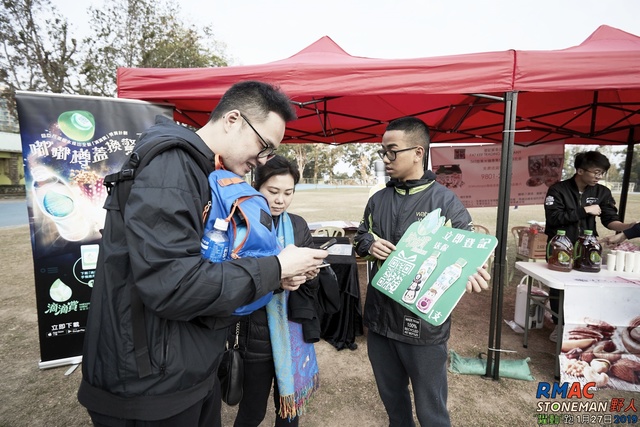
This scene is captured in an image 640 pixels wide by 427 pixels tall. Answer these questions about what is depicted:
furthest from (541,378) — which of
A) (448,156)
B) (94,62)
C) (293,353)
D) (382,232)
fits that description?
(94,62)

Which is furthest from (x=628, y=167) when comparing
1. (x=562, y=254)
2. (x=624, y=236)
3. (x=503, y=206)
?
(x=503, y=206)

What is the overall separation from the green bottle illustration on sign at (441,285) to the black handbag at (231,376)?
0.92 m

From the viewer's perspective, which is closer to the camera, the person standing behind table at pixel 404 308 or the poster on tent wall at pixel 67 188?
the person standing behind table at pixel 404 308

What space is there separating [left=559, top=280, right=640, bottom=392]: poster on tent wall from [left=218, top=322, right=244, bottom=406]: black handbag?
2.46 m

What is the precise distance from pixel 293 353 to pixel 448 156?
211 inches

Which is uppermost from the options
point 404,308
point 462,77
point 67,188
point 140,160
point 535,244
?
point 462,77

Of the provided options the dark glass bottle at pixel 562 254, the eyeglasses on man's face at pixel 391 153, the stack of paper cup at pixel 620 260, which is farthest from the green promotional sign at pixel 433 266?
the stack of paper cup at pixel 620 260

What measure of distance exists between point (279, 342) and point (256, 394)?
353mm

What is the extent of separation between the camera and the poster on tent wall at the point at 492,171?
5637 mm

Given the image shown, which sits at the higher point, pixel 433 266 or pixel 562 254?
pixel 433 266

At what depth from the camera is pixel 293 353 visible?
67.2 inches

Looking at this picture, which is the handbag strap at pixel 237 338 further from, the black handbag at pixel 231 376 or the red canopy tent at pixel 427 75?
the red canopy tent at pixel 427 75

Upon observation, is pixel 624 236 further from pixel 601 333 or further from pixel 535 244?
pixel 535 244

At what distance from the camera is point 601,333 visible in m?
2.42
